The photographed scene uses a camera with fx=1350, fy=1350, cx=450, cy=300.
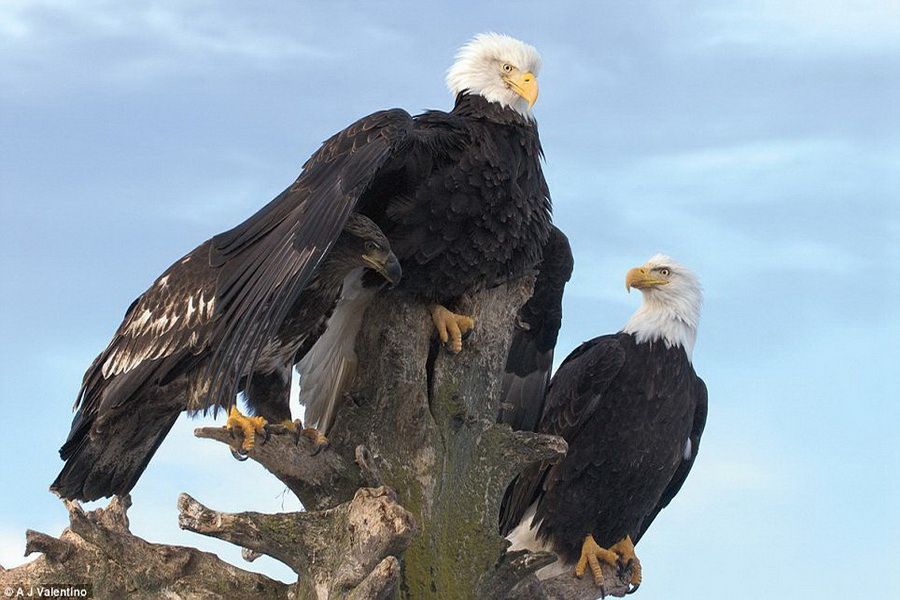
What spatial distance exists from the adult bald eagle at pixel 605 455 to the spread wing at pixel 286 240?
2.67 m

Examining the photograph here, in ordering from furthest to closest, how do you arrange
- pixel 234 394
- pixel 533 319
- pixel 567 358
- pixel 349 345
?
1. pixel 567 358
2. pixel 533 319
3. pixel 349 345
4. pixel 234 394

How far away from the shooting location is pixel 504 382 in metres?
9.26

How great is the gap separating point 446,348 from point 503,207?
895 mm

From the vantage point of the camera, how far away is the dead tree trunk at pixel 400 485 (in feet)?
22.0

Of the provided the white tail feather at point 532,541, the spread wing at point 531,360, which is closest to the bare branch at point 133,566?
the spread wing at point 531,360

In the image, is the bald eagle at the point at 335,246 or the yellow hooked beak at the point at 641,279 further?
the yellow hooked beak at the point at 641,279

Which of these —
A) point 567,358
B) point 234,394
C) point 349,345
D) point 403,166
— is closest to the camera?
point 234,394

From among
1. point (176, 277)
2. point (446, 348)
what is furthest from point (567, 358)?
point (176, 277)

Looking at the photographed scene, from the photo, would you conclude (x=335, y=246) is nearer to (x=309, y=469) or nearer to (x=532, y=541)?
(x=309, y=469)

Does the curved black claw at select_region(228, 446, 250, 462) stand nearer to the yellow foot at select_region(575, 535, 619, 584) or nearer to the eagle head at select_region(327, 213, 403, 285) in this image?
the eagle head at select_region(327, 213, 403, 285)

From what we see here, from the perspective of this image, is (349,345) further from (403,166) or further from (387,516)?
(387,516)

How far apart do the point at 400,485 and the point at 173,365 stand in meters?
1.40

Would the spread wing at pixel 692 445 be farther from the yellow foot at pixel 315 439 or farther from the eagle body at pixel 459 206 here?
the yellow foot at pixel 315 439

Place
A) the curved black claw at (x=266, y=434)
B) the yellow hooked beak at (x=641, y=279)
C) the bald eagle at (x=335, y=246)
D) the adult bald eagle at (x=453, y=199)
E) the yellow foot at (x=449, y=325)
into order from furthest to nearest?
the yellow hooked beak at (x=641, y=279) → the yellow foot at (x=449, y=325) → the adult bald eagle at (x=453, y=199) → the curved black claw at (x=266, y=434) → the bald eagle at (x=335, y=246)
